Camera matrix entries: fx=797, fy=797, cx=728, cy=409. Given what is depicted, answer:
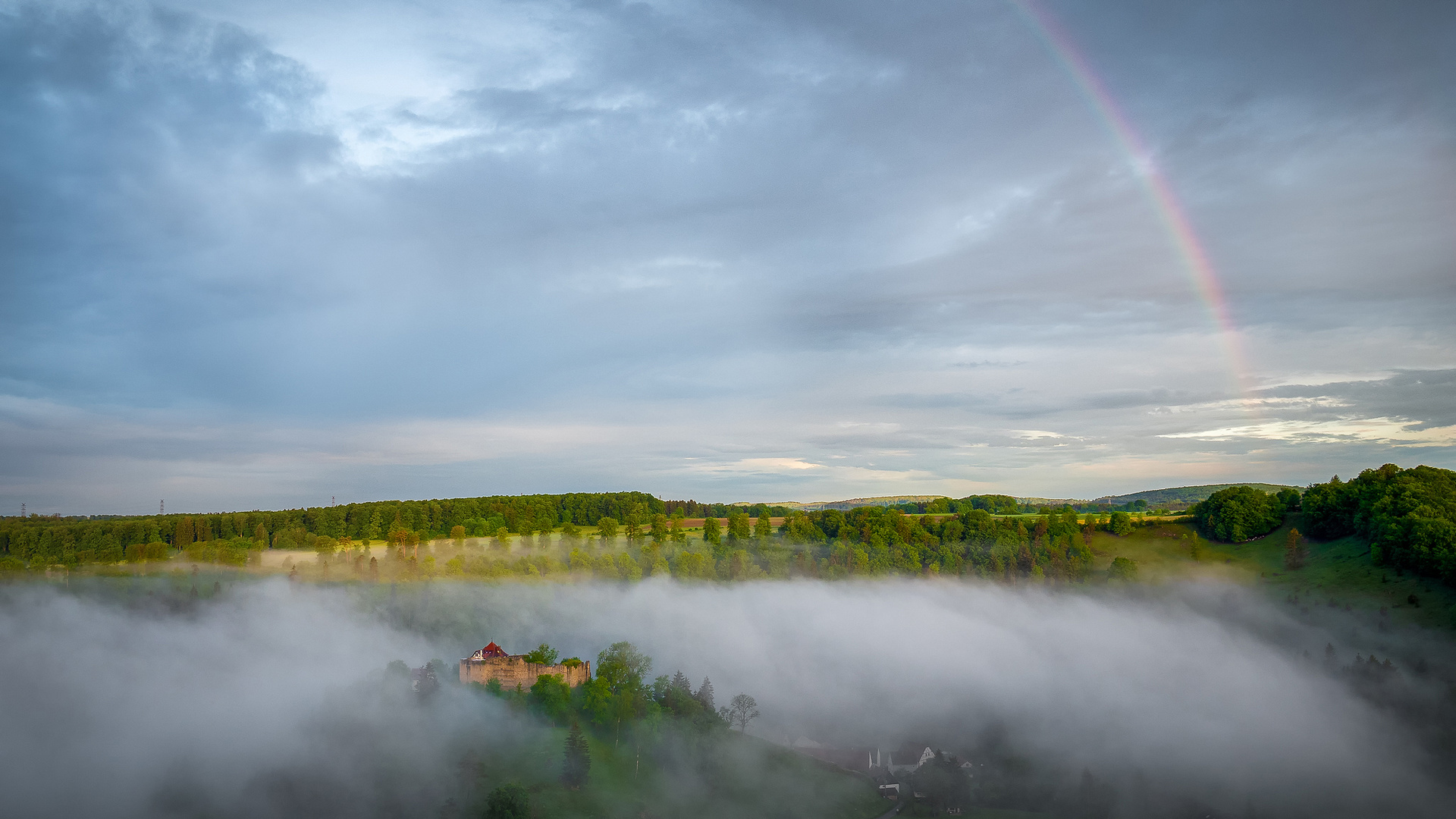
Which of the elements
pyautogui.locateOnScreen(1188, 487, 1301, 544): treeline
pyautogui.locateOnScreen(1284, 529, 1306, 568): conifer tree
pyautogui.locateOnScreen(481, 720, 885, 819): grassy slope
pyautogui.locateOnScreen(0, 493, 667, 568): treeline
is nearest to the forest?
pyautogui.locateOnScreen(0, 493, 667, 568): treeline

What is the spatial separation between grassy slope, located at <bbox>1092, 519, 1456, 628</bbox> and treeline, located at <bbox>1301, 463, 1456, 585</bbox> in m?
2.02

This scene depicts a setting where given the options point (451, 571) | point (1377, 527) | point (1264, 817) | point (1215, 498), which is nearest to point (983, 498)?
point (1215, 498)

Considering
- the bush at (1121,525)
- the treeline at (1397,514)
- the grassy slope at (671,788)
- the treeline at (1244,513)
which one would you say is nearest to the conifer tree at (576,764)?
the grassy slope at (671,788)

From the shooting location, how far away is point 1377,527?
9962 cm

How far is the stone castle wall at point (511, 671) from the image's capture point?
95.1m

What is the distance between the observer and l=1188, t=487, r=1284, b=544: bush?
120875 millimetres

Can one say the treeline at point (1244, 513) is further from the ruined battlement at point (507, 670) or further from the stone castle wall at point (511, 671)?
the stone castle wall at point (511, 671)

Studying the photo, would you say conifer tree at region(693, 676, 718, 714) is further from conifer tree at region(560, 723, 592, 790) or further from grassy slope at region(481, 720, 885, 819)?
conifer tree at region(560, 723, 592, 790)

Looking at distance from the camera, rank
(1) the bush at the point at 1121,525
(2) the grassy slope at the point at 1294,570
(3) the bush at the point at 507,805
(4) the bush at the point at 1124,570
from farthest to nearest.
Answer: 1. (1) the bush at the point at 1121,525
2. (4) the bush at the point at 1124,570
3. (2) the grassy slope at the point at 1294,570
4. (3) the bush at the point at 507,805

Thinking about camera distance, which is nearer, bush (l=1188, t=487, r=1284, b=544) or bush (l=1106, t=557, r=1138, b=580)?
bush (l=1188, t=487, r=1284, b=544)

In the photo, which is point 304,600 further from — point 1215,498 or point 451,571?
point 1215,498

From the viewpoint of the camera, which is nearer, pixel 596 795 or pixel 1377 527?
pixel 596 795

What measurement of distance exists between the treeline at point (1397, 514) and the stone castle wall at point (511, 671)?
9788 centimetres

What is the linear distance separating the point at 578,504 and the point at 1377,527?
125466 millimetres
